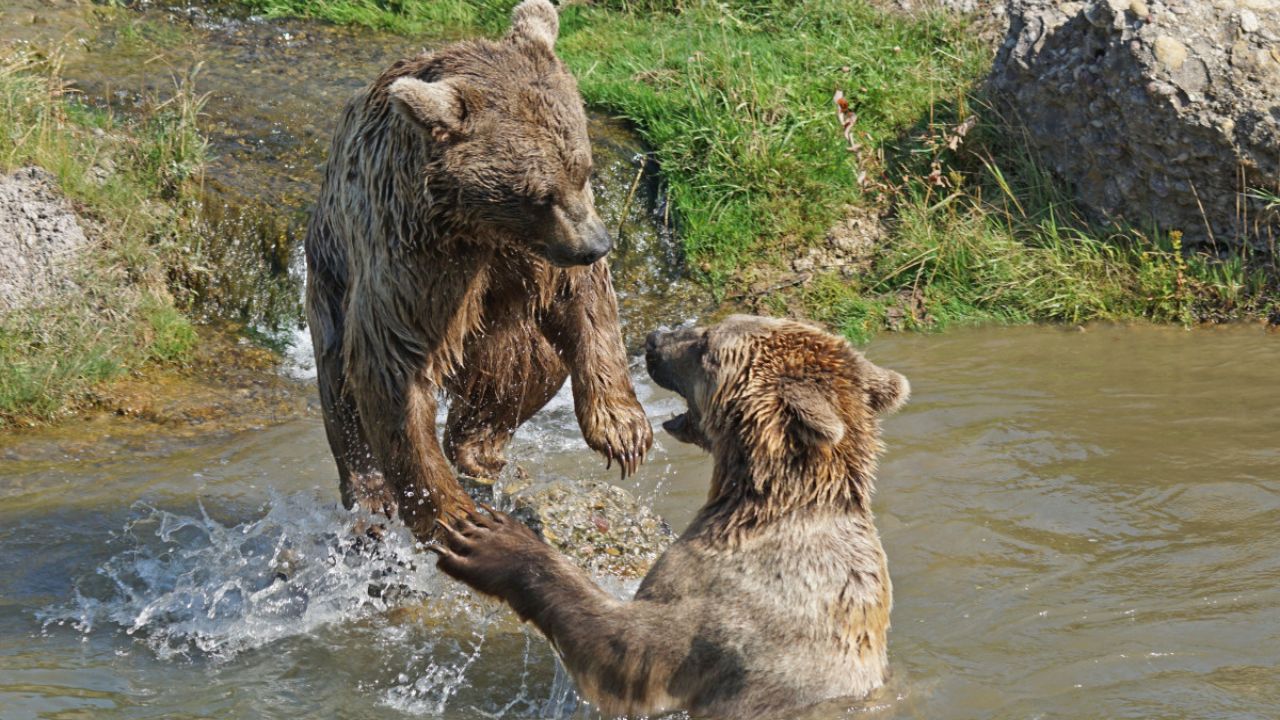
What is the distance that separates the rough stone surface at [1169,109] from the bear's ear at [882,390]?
4.75 metres

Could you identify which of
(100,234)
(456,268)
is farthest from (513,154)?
(100,234)

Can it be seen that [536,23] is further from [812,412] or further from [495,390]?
[812,412]

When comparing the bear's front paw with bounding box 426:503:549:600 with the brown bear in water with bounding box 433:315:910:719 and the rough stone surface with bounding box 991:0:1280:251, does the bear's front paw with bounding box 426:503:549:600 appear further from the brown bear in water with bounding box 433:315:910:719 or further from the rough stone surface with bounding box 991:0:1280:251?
the rough stone surface with bounding box 991:0:1280:251

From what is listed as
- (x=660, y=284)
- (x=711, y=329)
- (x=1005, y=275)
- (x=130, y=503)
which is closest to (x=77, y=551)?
(x=130, y=503)

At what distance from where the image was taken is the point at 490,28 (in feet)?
38.4

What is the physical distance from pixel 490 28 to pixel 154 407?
16.5 feet

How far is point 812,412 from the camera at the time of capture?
4484mm

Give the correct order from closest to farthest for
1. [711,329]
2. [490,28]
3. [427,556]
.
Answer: [711,329]
[427,556]
[490,28]

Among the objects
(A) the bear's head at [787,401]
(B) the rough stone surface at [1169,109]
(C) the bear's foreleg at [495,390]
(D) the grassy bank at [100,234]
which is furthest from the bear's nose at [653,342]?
(B) the rough stone surface at [1169,109]

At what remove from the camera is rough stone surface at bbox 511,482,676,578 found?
5.98m

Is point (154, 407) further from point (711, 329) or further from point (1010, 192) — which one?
point (1010, 192)

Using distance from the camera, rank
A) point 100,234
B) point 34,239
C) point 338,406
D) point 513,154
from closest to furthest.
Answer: point 513,154 → point 338,406 → point 34,239 → point 100,234

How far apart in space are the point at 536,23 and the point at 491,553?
1965mm

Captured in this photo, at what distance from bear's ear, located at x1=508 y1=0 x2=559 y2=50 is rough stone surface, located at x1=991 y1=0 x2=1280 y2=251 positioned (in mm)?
4711
